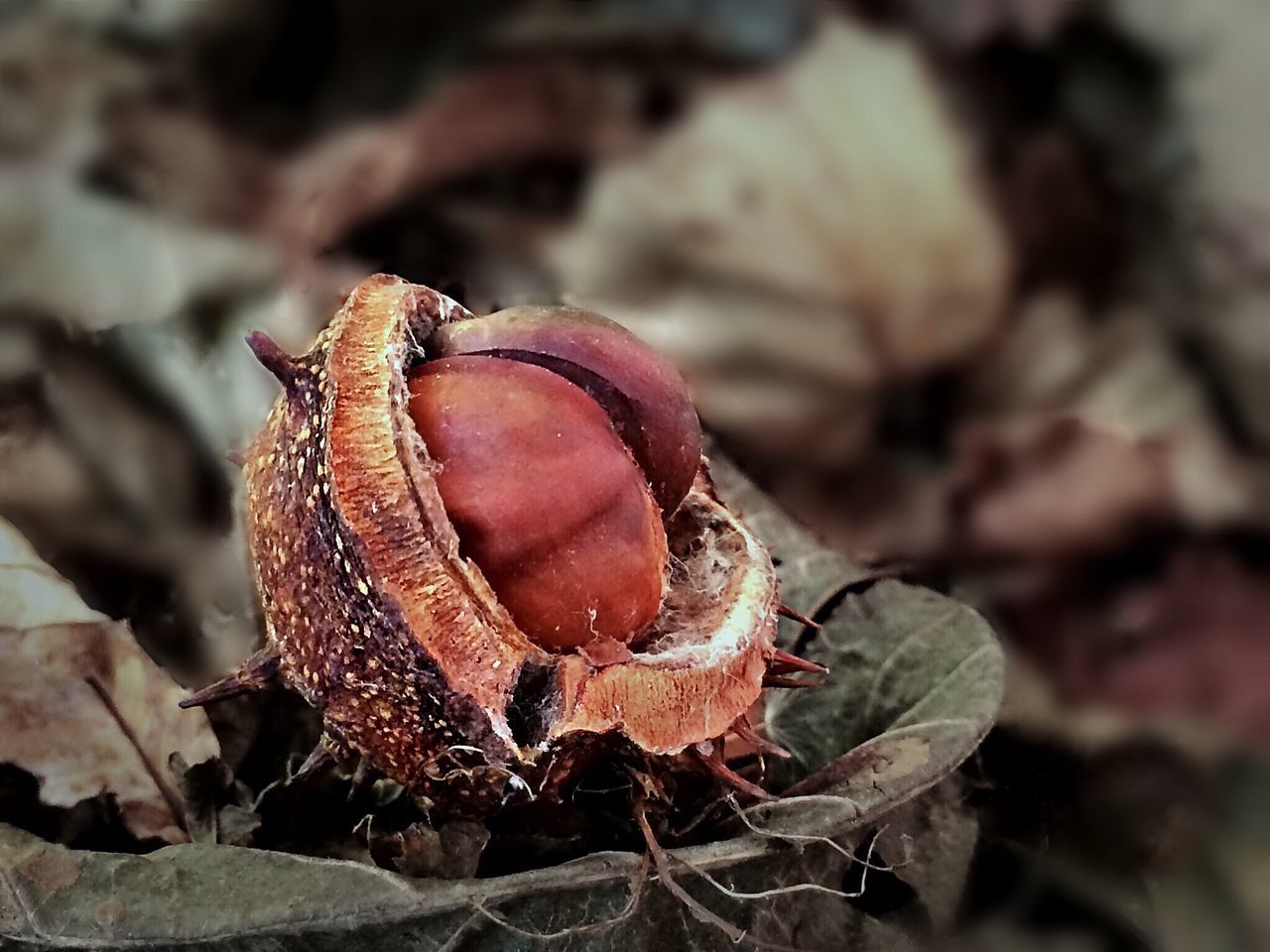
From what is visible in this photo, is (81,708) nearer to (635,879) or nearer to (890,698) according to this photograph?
(635,879)

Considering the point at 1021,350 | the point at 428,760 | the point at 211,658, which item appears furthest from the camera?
the point at 1021,350

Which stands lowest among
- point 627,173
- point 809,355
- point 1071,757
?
point 1071,757

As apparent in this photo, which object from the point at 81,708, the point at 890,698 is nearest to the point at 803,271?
the point at 890,698

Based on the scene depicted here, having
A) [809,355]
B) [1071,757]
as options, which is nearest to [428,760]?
[1071,757]

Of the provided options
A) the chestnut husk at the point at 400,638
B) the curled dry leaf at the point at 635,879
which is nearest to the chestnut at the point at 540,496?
the chestnut husk at the point at 400,638

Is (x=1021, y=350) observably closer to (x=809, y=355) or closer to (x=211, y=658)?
(x=809, y=355)

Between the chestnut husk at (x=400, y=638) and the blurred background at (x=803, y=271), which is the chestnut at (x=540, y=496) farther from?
the blurred background at (x=803, y=271)
